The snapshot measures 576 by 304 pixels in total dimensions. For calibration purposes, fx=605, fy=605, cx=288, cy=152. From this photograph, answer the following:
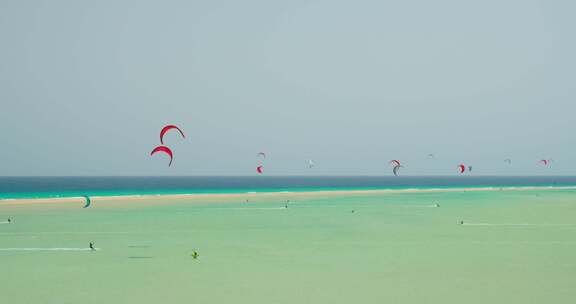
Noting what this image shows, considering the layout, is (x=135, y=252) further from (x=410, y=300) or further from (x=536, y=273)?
(x=536, y=273)

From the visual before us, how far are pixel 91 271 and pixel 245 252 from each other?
4.40 m

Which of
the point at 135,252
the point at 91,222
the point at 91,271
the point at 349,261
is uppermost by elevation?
the point at 91,222

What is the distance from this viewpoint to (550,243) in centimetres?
1755

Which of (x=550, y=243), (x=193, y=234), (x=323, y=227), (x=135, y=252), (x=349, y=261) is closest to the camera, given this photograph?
(x=349, y=261)

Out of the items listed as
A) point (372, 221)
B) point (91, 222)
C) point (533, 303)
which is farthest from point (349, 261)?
point (91, 222)

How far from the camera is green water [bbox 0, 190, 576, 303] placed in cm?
1005

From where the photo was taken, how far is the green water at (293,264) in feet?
33.0

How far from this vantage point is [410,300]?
9.64m

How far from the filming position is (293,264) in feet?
44.2

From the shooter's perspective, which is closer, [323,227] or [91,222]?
[323,227]

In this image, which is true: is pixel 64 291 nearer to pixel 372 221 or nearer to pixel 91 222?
pixel 91 222

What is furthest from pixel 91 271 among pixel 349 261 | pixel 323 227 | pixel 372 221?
pixel 372 221

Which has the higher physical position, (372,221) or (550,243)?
(372,221)

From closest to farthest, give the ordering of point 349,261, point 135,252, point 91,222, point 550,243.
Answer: point 349,261
point 135,252
point 550,243
point 91,222
